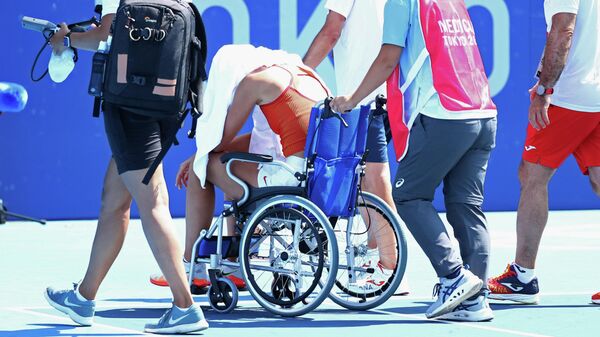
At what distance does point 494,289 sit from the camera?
21.6 feet

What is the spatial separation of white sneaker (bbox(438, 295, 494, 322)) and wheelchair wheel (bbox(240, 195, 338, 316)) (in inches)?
23.4

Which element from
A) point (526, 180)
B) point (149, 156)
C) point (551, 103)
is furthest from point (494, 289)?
point (149, 156)

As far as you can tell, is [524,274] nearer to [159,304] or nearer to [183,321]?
[159,304]

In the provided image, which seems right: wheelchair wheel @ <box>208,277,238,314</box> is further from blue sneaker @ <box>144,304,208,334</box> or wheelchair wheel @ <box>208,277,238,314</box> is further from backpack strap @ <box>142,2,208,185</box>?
backpack strap @ <box>142,2,208,185</box>

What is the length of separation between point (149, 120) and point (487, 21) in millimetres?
6729

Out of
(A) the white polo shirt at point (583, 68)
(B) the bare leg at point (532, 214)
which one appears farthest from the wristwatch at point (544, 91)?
(B) the bare leg at point (532, 214)

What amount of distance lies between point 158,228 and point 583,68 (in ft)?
8.11

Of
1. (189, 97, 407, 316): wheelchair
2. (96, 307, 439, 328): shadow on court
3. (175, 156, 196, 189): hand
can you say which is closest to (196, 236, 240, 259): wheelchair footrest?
(189, 97, 407, 316): wheelchair

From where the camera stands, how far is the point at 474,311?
5781 mm

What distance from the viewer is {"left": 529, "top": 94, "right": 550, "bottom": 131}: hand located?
633cm

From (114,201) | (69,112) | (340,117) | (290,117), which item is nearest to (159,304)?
(114,201)

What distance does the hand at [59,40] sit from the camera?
5.38m

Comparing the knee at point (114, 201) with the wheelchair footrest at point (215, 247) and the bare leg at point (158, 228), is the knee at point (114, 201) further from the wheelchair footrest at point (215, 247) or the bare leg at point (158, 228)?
the wheelchair footrest at point (215, 247)

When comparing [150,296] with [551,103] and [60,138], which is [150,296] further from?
[60,138]
